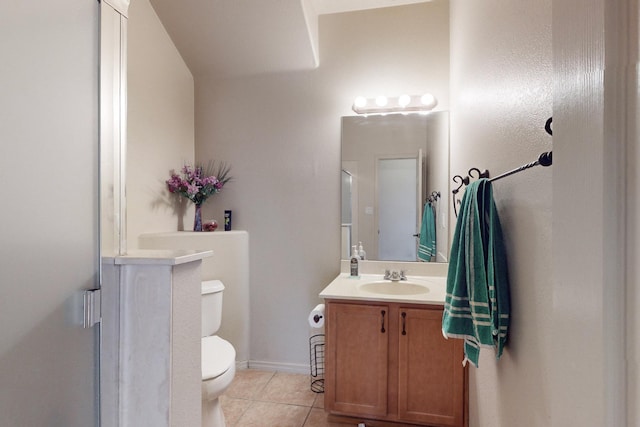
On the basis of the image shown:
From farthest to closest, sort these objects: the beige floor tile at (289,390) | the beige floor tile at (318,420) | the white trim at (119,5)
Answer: the beige floor tile at (289,390) → the beige floor tile at (318,420) → the white trim at (119,5)

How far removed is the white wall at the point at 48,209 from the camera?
74cm

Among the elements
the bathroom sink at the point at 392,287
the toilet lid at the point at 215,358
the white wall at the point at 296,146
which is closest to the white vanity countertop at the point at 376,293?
the bathroom sink at the point at 392,287

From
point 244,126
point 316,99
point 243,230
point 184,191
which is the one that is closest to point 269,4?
point 316,99

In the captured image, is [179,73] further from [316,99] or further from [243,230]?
[243,230]

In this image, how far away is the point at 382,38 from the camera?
2.47m

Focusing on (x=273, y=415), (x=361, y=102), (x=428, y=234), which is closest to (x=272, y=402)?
(x=273, y=415)

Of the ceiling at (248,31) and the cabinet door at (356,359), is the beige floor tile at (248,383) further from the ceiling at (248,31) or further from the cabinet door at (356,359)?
the ceiling at (248,31)

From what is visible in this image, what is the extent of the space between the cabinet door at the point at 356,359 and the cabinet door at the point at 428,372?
4.1 inches

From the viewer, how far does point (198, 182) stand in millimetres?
2602

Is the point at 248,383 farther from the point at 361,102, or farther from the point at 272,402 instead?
the point at 361,102

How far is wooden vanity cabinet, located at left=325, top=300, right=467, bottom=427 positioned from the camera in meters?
1.82

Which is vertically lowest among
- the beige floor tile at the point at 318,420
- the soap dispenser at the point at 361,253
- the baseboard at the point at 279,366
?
the beige floor tile at the point at 318,420

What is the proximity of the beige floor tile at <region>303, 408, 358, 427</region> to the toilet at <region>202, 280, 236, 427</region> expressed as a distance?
522mm

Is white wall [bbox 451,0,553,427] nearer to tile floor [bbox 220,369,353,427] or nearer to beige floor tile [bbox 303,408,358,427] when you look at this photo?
beige floor tile [bbox 303,408,358,427]
